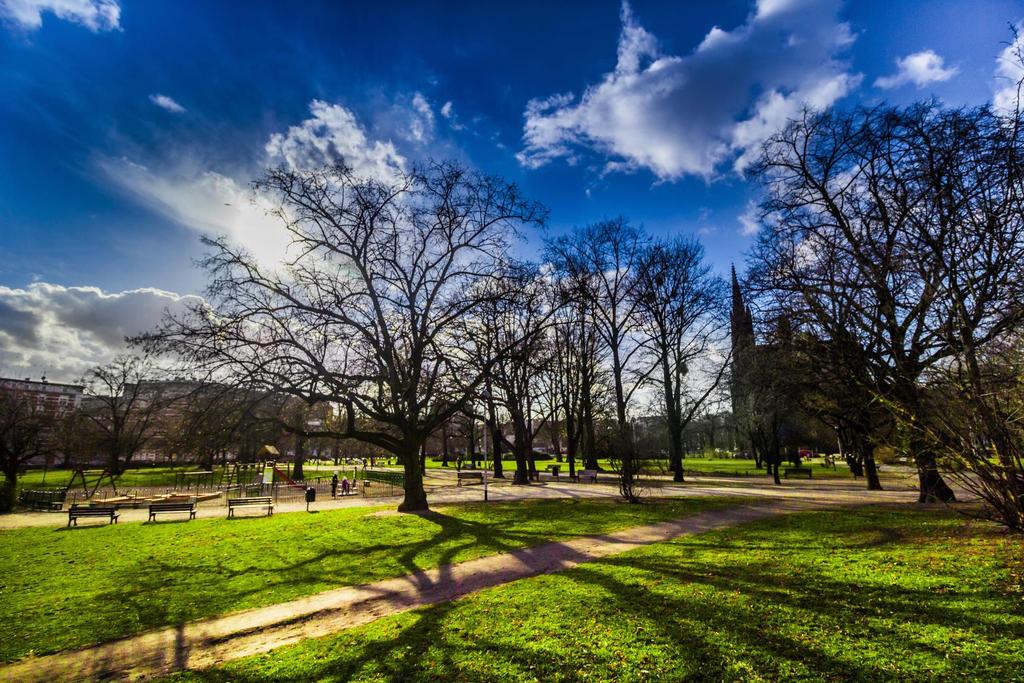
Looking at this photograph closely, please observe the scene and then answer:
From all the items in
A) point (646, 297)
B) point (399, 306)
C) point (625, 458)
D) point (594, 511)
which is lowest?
point (594, 511)

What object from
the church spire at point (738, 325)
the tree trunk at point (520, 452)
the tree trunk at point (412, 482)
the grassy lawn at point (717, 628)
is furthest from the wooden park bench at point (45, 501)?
the church spire at point (738, 325)

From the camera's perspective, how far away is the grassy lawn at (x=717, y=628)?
4.93 metres

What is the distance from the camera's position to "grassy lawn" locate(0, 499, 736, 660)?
7.78 meters

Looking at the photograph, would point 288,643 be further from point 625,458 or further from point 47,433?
point 47,433

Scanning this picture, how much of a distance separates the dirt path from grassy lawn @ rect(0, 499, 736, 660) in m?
0.53

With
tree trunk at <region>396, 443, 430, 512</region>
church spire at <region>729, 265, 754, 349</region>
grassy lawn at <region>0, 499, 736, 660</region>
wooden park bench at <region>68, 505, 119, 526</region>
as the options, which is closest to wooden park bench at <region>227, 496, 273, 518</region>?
grassy lawn at <region>0, 499, 736, 660</region>

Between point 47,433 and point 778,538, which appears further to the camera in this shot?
point 47,433

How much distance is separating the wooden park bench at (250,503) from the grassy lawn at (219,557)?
162cm

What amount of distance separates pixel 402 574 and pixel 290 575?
2.42m

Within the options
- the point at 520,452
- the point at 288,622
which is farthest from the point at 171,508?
the point at 520,452

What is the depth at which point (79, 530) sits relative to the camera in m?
15.9

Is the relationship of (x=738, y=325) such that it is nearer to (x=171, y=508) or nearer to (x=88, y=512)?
(x=171, y=508)

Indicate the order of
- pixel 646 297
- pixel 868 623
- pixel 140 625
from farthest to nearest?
pixel 646 297 → pixel 140 625 → pixel 868 623

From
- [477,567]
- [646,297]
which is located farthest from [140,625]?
[646,297]
